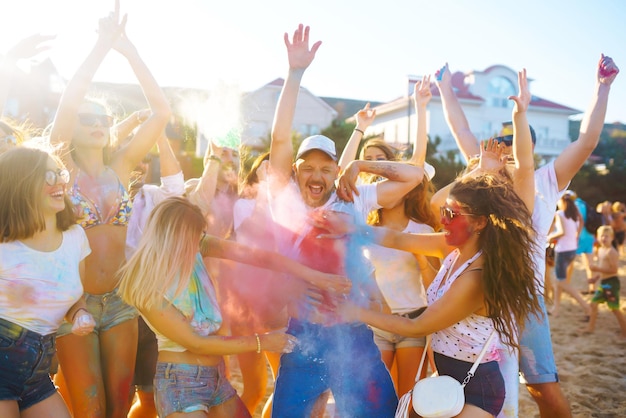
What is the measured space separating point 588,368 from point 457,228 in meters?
4.13

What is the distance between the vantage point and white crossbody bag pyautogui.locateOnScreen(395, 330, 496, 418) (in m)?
2.44

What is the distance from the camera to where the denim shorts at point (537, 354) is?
3109 millimetres

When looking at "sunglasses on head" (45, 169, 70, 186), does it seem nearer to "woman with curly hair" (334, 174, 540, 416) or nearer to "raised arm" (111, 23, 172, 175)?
"raised arm" (111, 23, 172, 175)

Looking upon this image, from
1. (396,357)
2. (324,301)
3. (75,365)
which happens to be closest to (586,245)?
(396,357)

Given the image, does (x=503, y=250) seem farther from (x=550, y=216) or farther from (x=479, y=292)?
(x=550, y=216)

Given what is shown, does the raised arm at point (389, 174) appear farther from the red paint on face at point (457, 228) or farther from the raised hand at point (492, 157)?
the red paint on face at point (457, 228)

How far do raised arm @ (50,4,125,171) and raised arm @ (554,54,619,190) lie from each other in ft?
8.81

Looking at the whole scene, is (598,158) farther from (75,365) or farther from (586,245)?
(75,365)

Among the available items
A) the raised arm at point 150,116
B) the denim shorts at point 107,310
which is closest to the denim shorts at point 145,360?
the denim shorts at point 107,310

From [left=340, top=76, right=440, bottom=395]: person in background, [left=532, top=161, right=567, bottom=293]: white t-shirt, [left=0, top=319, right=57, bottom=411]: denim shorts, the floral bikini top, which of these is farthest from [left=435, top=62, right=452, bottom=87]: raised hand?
[left=0, top=319, right=57, bottom=411]: denim shorts

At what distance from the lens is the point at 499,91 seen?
34.2 meters

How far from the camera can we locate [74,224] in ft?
9.24

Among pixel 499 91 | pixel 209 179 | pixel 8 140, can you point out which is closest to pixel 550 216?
pixel 209 179

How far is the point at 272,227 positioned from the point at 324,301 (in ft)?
2.47
